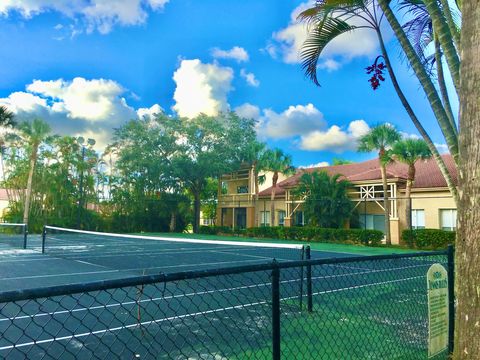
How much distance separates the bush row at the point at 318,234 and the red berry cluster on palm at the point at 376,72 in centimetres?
2321

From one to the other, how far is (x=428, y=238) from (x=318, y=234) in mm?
8313

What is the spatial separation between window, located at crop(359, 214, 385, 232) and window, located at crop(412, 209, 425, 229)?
2.41 metres

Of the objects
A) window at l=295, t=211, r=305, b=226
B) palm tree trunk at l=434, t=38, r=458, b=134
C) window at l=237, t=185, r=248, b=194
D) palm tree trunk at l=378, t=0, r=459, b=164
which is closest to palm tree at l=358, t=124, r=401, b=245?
window at l=295, t=211, r=305, b=226

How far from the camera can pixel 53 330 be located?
6.58 metres

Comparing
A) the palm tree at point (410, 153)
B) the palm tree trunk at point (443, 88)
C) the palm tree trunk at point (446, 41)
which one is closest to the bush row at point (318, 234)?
the palm tree at point (410, 153)

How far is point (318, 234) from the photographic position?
101 feet

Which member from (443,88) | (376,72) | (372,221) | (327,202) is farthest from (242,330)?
(372,221)

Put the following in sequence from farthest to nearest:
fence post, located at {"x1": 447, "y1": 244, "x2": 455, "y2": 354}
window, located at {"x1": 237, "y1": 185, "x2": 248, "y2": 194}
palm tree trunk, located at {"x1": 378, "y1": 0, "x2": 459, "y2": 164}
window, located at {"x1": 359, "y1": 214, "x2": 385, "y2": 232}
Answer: window, located at {"x1": 237, "y1": 185, "x2": 248, "y2": 194}
window, located at {"x1": 359, "y1": 214, "x2": 385, "y2": 232}
palm tree trunk, located at {"x1": 378, "y1": 0, "x2": 459, "y2": 164}
fence post, located at {"x1": 447, "y1": 244, "x2": 455, "y2": 354}

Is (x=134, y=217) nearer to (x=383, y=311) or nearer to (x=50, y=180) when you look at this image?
(x=50, y=180)

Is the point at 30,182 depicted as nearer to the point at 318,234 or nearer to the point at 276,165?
the point at 276,165

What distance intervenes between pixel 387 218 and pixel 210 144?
23244 mm

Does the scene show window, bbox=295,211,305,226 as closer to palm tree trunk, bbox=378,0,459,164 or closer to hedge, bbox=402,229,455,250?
hedge, bbox=402,229,455,250

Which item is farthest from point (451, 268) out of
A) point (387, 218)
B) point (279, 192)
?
point (279, 192)

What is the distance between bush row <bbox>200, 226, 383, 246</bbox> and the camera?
90.3 feet
